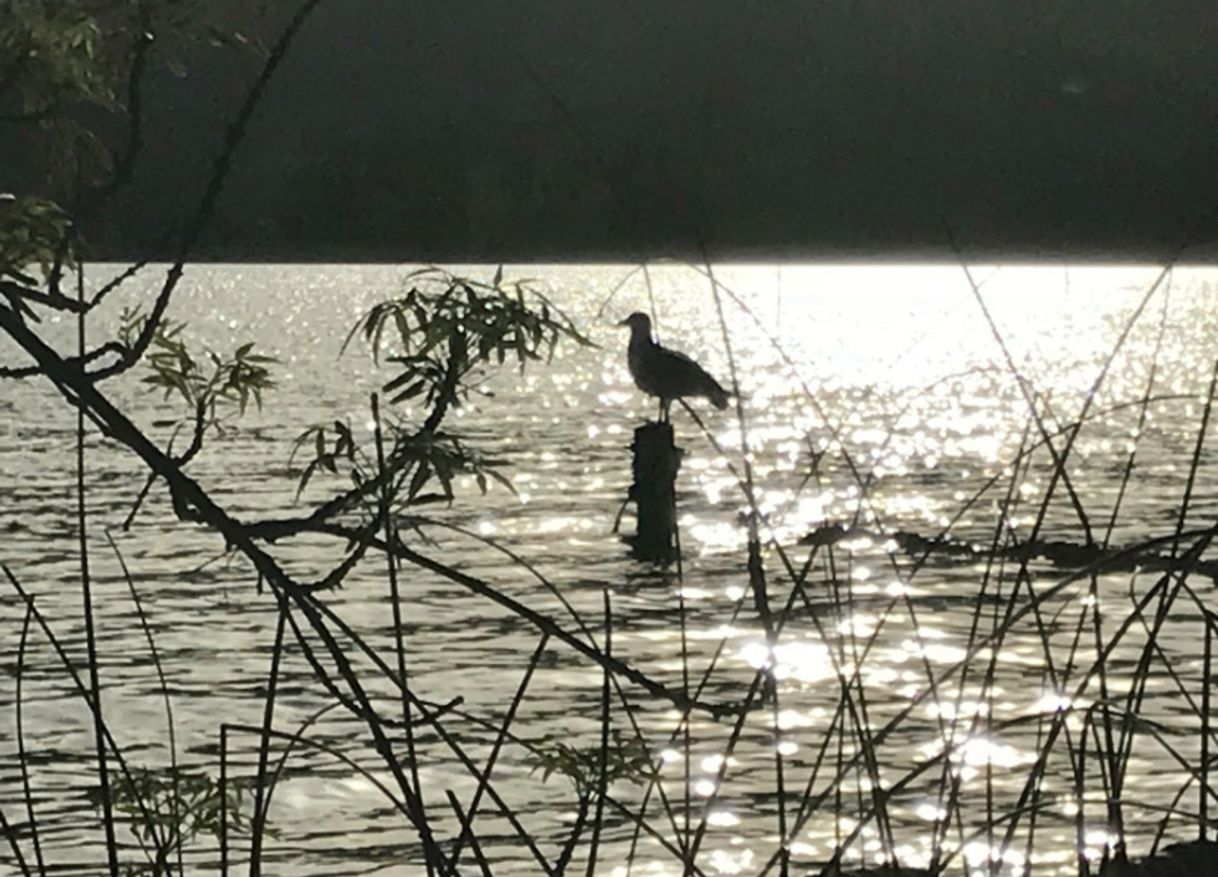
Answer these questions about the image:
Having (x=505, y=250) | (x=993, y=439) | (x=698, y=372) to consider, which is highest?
(x=505, y=250)

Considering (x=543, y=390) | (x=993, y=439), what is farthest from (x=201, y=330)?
(x=993, y=439)

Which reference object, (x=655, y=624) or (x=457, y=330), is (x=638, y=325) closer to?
(x=655, y=624)

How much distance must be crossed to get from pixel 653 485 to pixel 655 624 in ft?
4.61

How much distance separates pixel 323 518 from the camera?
8.79 feet

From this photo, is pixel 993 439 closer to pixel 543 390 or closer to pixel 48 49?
pixel 543 390

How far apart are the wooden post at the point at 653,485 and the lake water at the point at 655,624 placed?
0.32 m

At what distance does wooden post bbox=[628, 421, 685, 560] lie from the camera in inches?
680

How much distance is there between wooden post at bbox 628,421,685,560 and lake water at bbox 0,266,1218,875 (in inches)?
12.6

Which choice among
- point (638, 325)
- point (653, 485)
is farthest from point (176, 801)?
point (638, 325)

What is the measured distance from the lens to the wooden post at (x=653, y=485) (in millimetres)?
17266

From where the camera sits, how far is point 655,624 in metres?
18.0

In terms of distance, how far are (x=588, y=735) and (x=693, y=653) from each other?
297 centimetres

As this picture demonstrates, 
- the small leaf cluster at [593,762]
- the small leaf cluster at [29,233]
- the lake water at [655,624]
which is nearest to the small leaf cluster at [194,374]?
the small leaf cluster at [29,233]

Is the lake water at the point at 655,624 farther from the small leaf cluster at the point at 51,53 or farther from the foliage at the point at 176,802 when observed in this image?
the small leaf cluster at the point at 51,53
